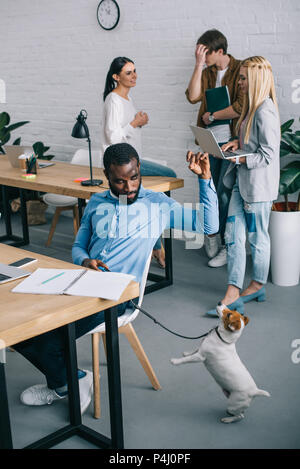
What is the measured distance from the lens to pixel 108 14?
4.93 m

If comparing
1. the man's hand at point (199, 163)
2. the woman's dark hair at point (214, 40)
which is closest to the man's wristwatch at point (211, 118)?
the woman's dark hair at point (214, 40)

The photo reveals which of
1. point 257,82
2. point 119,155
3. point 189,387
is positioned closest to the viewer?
point 119,155

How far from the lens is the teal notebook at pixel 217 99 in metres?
3.92

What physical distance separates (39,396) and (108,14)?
363 centimetres

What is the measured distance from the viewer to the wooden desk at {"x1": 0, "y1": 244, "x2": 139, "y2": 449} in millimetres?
1654

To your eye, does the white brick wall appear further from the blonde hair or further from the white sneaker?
the white sneaker

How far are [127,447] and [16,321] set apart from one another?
0.82 meters

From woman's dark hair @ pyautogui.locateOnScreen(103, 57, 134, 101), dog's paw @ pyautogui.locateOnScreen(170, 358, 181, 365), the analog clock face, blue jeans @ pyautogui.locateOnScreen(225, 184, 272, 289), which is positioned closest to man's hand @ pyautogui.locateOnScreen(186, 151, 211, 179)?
dog's paw @ pyautogui.locateOnScreen(170, 358, 181, 365)

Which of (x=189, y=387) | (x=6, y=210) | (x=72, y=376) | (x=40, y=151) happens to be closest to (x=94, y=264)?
(x=72, y=376)

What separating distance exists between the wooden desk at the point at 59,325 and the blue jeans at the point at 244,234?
1443mm

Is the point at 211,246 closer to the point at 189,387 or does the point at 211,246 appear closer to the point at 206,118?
the point at 206,118

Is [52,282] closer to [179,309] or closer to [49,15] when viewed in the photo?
[179,309]

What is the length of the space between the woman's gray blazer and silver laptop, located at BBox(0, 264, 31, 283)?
159 cm
